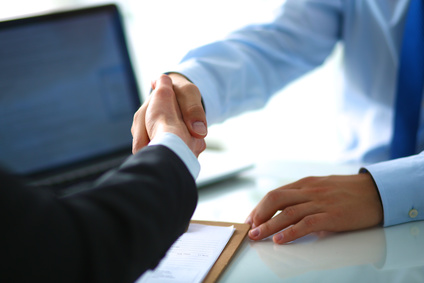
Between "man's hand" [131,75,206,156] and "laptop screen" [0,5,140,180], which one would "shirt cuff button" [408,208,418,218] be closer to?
"man's hand" [131,75,206,156]

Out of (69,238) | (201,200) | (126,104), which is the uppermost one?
(69,238)

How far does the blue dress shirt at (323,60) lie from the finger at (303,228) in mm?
387

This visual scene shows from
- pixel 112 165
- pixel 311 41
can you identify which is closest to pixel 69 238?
pixel 112 165

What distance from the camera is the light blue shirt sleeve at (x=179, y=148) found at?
1.65 feet

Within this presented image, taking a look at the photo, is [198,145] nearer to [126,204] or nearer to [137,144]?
[137,144]

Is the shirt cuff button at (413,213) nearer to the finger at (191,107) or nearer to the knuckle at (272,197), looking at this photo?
the knuckle at (272,197)

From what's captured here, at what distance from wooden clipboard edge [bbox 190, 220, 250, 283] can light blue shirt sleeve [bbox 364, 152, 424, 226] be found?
0.73ft

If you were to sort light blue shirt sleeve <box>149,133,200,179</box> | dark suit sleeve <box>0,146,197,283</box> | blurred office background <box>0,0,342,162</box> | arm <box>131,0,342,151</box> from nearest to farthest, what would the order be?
dark suit sleeve <box>0,146,197,283</box> < light blue shirt sleeve <box>149,133,200,179</box> < arm <box>131,0,342,151</box> < blurred office background <box>0,0,342,162</box>

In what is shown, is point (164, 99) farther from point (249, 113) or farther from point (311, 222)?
point (249, 113)

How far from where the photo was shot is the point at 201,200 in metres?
0.91

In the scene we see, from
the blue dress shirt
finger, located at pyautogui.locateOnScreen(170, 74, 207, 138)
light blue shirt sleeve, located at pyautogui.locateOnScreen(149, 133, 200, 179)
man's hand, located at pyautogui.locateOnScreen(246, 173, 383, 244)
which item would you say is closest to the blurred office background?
the blue dress shirt

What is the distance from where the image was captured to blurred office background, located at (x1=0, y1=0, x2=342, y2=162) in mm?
1484

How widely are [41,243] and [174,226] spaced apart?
143mm

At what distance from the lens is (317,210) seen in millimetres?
659
